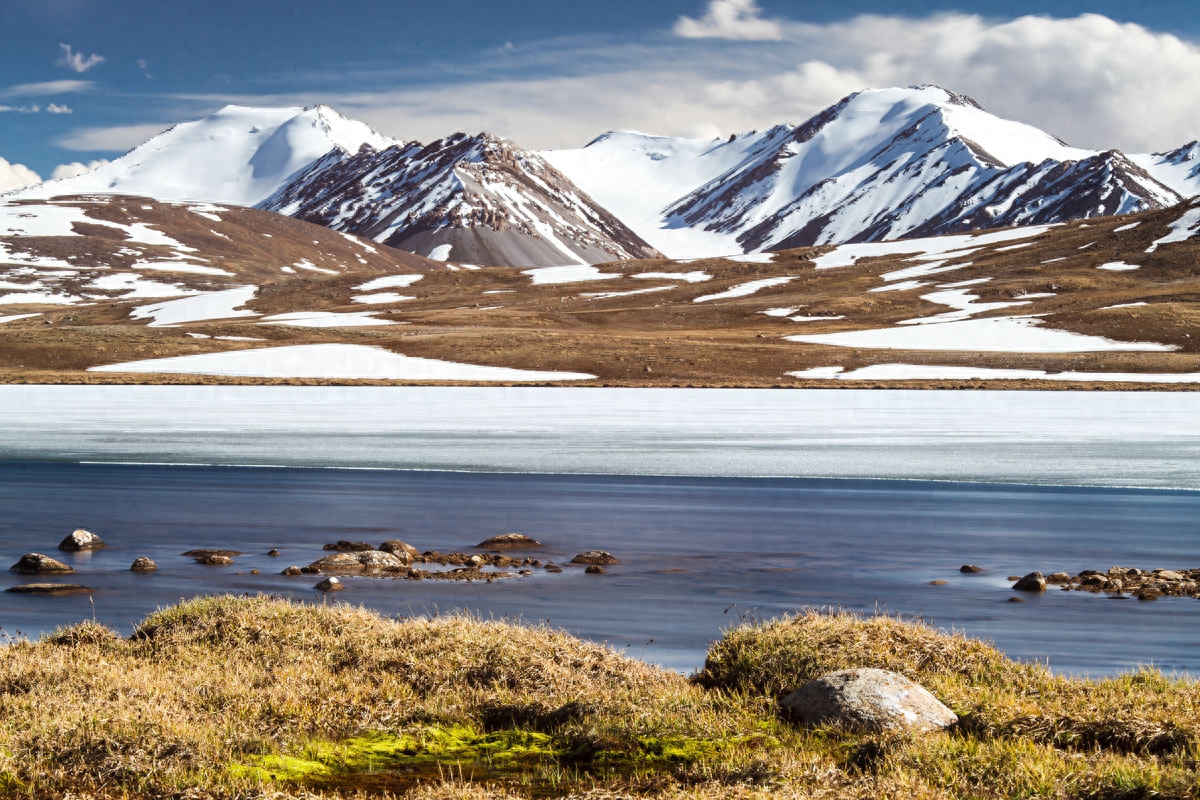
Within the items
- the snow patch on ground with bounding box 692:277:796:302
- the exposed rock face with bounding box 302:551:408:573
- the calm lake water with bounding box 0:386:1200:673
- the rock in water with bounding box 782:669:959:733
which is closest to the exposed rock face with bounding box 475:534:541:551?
the calm lake water with bounding box 0:386:1200:673

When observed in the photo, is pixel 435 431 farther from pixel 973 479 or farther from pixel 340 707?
pixel 340 707

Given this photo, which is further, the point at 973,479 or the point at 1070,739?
the point at 973,479

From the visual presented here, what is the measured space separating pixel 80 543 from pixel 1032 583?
16.3m

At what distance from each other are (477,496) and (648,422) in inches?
792

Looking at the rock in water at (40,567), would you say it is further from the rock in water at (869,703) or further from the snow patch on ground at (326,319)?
the snow patch on ground at (326,319)

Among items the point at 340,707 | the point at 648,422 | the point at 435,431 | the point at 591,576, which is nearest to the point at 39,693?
the point at 340,707

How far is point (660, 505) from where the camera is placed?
28953 millimetres

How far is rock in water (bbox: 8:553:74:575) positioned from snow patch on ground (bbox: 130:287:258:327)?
4930 inches

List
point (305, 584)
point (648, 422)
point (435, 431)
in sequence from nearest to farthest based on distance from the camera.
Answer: point (305, 584), point (435, 431), point (648, 422)

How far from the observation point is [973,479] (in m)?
32.8

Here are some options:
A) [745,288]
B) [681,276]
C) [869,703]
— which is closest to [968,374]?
[869,703]

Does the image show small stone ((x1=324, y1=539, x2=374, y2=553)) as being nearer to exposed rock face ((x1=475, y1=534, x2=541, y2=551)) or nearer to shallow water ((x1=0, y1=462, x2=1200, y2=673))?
shallow water ((x1=0, y1=462, x2=1200, y2=673))

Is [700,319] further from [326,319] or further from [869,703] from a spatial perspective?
[869,703]

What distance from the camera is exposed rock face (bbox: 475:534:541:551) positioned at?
2262 cm
